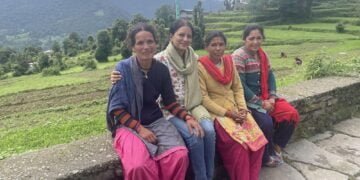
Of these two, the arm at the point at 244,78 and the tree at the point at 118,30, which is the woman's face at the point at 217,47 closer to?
the arm at the point at 244,78

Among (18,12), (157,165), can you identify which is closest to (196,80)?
(157,165)

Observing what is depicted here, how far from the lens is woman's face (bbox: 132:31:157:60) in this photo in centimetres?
281

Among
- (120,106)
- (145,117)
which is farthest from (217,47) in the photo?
(120,106)

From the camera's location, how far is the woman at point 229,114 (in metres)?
2.95

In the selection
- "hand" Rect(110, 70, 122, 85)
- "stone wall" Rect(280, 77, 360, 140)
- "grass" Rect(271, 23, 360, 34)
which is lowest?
"grass" Rect(271, 23, 360, 34)

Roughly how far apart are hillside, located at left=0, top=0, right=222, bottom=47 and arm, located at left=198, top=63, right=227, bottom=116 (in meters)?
91.3

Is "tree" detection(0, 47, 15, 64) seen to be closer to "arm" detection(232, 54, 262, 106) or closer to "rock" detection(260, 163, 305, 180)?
"arm" detection(232, 54, 262, 106)

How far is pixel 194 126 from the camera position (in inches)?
111

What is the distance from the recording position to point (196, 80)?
3129mm

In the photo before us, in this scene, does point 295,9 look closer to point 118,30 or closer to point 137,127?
point 118,30

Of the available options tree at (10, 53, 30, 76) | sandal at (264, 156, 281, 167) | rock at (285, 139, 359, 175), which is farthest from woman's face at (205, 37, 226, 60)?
tree at (10, 53, 30, 76)

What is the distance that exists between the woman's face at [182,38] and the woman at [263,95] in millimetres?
639

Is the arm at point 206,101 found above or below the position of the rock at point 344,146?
above

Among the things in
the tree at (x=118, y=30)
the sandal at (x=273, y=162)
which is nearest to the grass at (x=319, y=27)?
the tree at (x=118, y=30)
